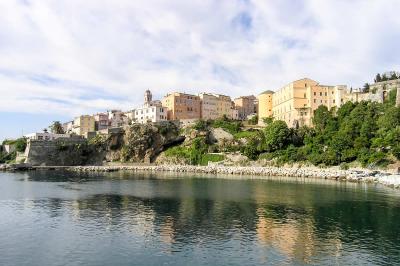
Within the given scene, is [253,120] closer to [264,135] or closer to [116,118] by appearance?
[264,135]

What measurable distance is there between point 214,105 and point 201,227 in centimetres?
8034

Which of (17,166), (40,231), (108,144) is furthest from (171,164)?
(40,231)

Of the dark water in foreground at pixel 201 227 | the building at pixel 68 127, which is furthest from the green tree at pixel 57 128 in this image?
the dark water in foreground at pixel 201 227

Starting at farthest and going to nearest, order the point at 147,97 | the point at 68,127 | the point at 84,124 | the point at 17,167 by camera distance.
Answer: the point at 68,127
the point at 84,124
the point at 147,97
the point at 17,167

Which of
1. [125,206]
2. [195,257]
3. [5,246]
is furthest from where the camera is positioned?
[125,206]

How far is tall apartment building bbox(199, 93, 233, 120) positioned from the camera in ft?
337

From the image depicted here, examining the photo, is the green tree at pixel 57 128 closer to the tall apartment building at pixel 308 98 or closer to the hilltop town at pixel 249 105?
the hilltop town at pixel 249 105

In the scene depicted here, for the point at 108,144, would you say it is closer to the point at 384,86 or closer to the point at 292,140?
the point at 292,140

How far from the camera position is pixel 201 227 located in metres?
25.2

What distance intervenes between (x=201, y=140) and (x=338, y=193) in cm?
4357

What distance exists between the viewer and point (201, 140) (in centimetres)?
8175

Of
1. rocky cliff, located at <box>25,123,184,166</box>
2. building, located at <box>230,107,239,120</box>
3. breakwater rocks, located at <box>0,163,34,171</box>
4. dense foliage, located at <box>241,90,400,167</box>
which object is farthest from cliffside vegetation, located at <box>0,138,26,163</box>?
dense foliage, located at <box>241,90,400,167</box>

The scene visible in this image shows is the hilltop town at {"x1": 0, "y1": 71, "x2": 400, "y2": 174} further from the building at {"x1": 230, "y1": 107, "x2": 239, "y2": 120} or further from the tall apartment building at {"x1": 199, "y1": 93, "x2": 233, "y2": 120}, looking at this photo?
the building at {"x1": 230, "y1": 107, "x2": 239, "y2": 120}

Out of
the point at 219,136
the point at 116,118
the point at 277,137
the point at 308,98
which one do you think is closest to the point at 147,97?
the point at 116,118
